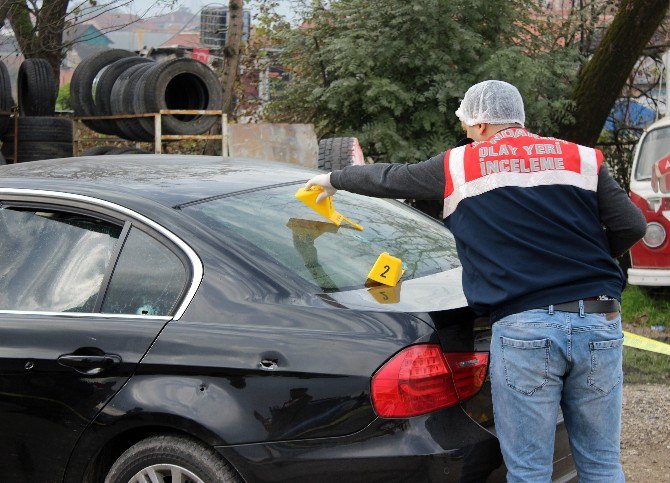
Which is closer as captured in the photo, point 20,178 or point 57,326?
point 57,326

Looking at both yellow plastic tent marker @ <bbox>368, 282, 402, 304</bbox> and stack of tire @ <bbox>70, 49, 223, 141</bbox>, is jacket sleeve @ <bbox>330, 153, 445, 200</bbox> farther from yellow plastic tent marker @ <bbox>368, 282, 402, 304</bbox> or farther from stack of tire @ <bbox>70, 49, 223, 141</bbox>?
stack of tire @ <bbox>70, 49, 223, 141</bbox>

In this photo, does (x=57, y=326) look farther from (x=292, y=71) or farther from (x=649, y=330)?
(x=292, y=71)

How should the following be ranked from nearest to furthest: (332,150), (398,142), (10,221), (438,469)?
(438,469)
(10,221)
(332,150)
(398,142)

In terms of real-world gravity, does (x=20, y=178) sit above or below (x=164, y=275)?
above

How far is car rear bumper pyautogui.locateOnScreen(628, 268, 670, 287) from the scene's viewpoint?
842cm

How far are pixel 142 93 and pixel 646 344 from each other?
7.20 m

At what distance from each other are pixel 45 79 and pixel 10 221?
10042 millimetres

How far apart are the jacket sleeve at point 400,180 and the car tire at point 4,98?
33.9 ft

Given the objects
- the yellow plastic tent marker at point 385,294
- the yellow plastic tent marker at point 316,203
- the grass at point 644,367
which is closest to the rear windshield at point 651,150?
the grass at point 644,367

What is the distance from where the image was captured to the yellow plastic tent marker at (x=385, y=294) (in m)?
3.31

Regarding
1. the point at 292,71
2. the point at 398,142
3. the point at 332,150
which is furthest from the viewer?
the point at 292,71

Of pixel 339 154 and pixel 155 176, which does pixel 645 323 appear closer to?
pixel 339 154

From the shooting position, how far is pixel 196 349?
128 inches

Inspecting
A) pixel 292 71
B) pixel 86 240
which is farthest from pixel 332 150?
pixel 292 71
